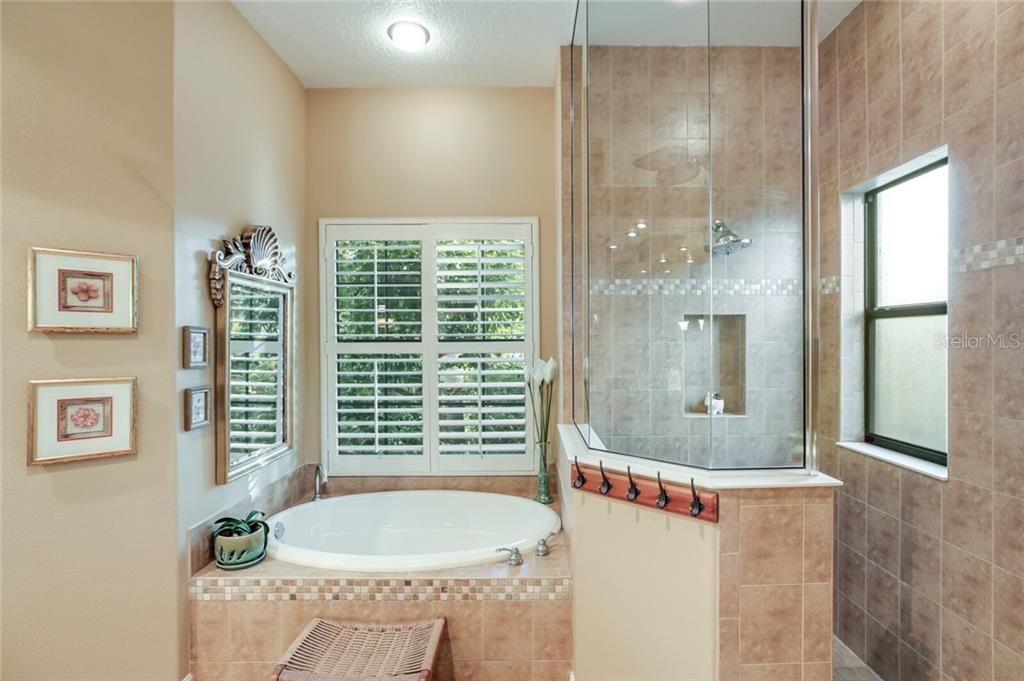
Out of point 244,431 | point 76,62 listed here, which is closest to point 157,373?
point 244,431

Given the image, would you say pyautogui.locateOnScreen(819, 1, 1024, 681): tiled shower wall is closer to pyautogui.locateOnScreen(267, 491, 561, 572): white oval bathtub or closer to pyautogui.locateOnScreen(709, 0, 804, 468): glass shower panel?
pyautogui.locateOnScreen(709, 0, 804, 468): glass shower panel

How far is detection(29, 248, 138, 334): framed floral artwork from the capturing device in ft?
5.33

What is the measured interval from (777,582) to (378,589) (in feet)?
4.61

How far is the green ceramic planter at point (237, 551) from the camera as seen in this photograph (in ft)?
6.59

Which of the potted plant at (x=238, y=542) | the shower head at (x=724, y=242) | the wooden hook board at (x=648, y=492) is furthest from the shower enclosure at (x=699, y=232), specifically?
the potted plant at (x=238, y=542)

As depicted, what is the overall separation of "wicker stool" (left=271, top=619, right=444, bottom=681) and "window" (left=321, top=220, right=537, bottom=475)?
45.0 inches

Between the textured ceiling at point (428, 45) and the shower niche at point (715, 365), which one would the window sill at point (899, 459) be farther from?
the textured ceiling at point (428, 45)

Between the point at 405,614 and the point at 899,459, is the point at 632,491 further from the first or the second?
the point at 899,459

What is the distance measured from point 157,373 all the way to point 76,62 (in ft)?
3.54

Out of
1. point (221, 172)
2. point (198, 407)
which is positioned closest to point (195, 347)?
point (198, 407)

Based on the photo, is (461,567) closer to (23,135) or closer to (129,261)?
(129,261)

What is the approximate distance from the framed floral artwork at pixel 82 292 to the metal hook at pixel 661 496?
189cm

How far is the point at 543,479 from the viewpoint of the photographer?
282 centimetres

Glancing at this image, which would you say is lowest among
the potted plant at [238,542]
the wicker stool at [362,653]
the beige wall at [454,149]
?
the wicker stool at [362,653]
